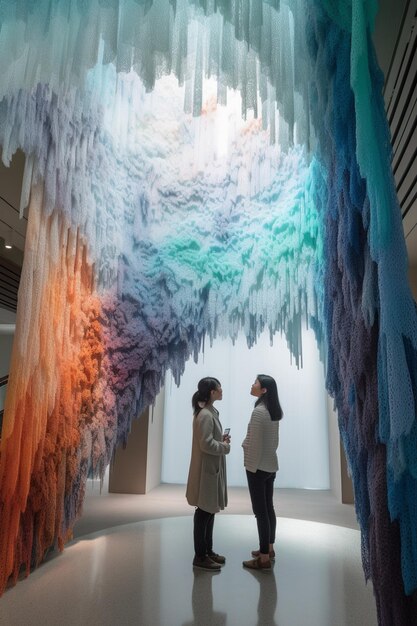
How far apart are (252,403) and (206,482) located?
129 inches

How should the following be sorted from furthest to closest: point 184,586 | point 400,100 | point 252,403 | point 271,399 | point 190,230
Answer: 1. point 252,403
2. point 190,230
3. point 271,399
4. point 184,586
5. point 400,100

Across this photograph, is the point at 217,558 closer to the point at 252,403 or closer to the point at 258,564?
the point at 258,564

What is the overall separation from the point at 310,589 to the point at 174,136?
326 centimetres

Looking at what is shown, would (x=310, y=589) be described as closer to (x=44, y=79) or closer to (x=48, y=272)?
(x=48, y=272)

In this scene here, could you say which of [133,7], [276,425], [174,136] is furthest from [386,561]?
[174,136]

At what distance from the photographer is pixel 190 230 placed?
144 inches

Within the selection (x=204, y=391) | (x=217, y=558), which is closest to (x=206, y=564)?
(x=217, y=558)

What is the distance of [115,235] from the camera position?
330 cm

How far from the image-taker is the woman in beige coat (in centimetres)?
258

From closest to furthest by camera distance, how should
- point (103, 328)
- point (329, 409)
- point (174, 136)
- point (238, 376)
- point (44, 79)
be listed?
point (44, 79)
point (103, 328)
point (174, 136)
point (329, 409)
point (238, 376)

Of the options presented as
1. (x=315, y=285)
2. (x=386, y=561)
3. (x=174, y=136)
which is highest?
(x=174, y=136)

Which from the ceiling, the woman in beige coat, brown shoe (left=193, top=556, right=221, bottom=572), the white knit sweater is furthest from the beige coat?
the ceiling

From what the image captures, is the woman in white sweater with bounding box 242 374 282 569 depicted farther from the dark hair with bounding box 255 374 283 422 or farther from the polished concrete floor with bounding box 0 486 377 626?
the polished concrete floor with bounding box 0 486 377 626

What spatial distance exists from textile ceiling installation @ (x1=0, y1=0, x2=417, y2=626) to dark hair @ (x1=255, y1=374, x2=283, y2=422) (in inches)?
30.4
